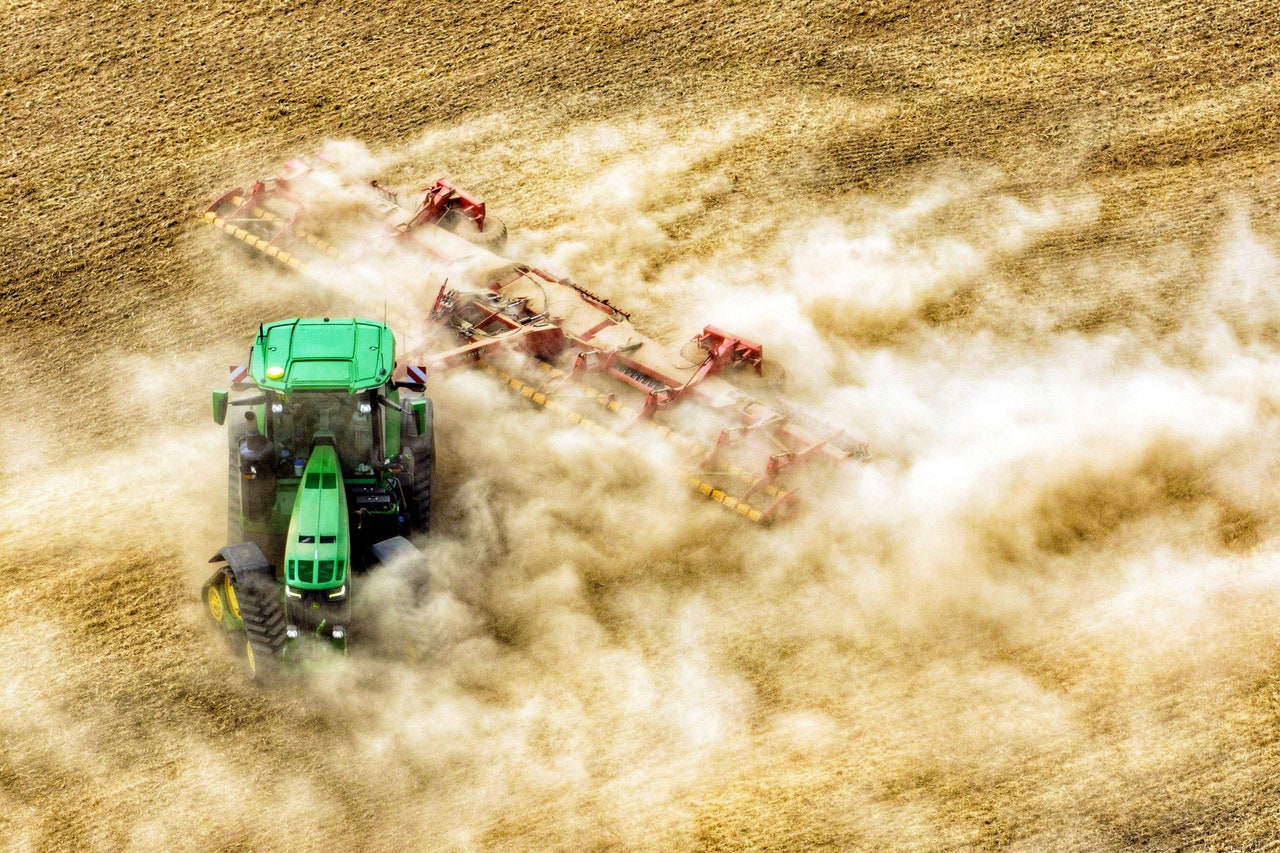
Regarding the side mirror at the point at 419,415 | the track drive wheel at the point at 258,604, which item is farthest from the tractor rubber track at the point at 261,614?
the side mirror at the point at 419,415

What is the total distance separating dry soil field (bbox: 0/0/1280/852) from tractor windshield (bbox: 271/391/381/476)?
1203 millimetres

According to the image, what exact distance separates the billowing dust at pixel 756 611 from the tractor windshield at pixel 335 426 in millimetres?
1214

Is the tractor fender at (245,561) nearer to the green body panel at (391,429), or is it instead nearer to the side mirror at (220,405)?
the side mirror at (220,405)

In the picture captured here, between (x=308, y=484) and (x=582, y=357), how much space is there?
12.5ft

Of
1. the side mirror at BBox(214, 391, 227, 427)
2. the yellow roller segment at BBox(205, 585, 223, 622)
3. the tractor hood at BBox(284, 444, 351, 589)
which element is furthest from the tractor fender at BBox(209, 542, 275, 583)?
the side mirror at BBox(214, 391, 227, 427)

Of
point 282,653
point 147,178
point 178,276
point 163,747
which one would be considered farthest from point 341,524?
point 147,178

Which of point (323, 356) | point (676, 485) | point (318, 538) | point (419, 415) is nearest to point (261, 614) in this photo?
point (318, 538)

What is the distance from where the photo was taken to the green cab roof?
11086mm

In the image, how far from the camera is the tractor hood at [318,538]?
33.9 feet

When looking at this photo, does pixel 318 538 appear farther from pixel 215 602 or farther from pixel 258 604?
pixel 215 602

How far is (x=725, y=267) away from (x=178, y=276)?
6591mm

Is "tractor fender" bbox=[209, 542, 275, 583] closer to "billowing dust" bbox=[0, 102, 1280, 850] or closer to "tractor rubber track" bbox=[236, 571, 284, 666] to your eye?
"tractor rubber track" bbox=[236, 571, 284, 666]

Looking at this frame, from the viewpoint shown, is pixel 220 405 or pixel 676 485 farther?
pixel 676 485

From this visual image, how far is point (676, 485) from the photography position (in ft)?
42.8
